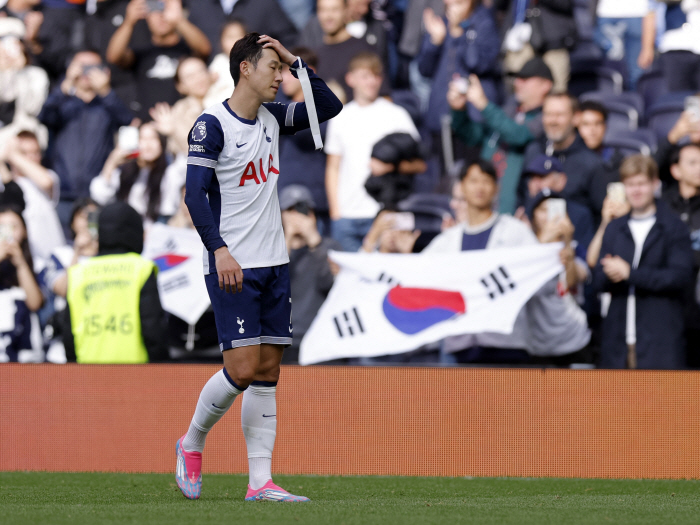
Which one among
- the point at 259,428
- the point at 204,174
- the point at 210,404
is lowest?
the point at 259,428

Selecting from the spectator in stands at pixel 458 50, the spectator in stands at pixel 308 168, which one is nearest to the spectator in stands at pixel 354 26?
the spectator in stands at pixel 458 50

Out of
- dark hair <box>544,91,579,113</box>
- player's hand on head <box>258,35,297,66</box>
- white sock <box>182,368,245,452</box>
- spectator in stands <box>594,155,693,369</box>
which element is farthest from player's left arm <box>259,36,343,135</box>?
dark hair <box>544,91,579,113</box>

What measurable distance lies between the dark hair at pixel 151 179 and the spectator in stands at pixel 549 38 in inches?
125

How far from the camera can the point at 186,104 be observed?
8.80 metres

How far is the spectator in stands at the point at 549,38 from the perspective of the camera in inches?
333

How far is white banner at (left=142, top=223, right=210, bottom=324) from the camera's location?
788 cm

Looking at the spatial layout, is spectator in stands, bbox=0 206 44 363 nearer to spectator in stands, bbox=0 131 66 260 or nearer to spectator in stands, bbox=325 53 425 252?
spectator in stands, bbox=0 131 66 260

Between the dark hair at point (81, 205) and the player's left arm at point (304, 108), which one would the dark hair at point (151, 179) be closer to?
the dark hair at point (81, 205)

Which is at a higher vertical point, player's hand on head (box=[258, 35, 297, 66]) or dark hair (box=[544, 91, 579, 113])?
dark hair (box=[544, 91, 579, 113])

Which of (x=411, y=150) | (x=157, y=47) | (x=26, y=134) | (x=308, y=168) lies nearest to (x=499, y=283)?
(x=411, y=150)

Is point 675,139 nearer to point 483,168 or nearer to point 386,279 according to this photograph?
point 483,168

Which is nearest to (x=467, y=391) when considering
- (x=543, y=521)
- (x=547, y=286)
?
(x=547, y=286)

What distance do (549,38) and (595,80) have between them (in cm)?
58

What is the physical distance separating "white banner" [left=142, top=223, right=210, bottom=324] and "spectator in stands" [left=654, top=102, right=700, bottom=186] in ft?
12.1
